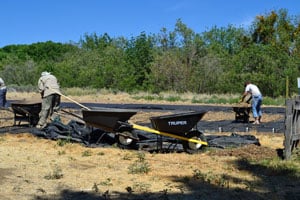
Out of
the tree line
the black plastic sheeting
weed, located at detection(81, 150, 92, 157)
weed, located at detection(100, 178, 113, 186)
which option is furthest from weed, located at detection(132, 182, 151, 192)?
the tree line

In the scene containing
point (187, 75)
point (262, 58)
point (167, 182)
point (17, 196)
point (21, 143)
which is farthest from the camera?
point (187, 75)

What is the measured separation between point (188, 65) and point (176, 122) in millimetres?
32231

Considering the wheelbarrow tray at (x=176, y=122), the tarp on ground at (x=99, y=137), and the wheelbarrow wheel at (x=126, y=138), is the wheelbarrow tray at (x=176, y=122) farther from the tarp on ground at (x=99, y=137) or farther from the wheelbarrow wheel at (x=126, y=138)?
the wheelbarrow wheel at (x=126, y=138)

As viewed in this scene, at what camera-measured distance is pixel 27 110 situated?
14320 millimetres

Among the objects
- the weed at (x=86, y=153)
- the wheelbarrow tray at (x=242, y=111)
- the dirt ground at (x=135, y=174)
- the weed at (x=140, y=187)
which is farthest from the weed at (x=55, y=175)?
the wheelbarrow tray at (x=242, y=111)

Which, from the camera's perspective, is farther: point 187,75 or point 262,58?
point 187,75

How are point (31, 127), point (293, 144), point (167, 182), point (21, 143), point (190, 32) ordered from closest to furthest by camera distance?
1. point (167, 182)
2. point (293, 144)
3. point (21, 143)
4. point (31, 127)
5. point (190, 32)

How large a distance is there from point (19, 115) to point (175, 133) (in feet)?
22.4

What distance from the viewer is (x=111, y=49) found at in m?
54.8

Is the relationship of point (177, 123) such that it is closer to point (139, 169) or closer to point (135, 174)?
point (139, 169)

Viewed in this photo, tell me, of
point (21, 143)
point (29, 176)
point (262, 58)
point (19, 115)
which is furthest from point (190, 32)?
point (29, 176)

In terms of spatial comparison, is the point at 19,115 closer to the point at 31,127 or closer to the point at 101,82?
the point at 31,127

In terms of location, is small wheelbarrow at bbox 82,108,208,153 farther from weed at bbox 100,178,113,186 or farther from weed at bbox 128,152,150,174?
Answer: weed at bbox 100,178,113,186

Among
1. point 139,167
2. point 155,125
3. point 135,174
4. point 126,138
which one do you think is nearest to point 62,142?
point 126,138
